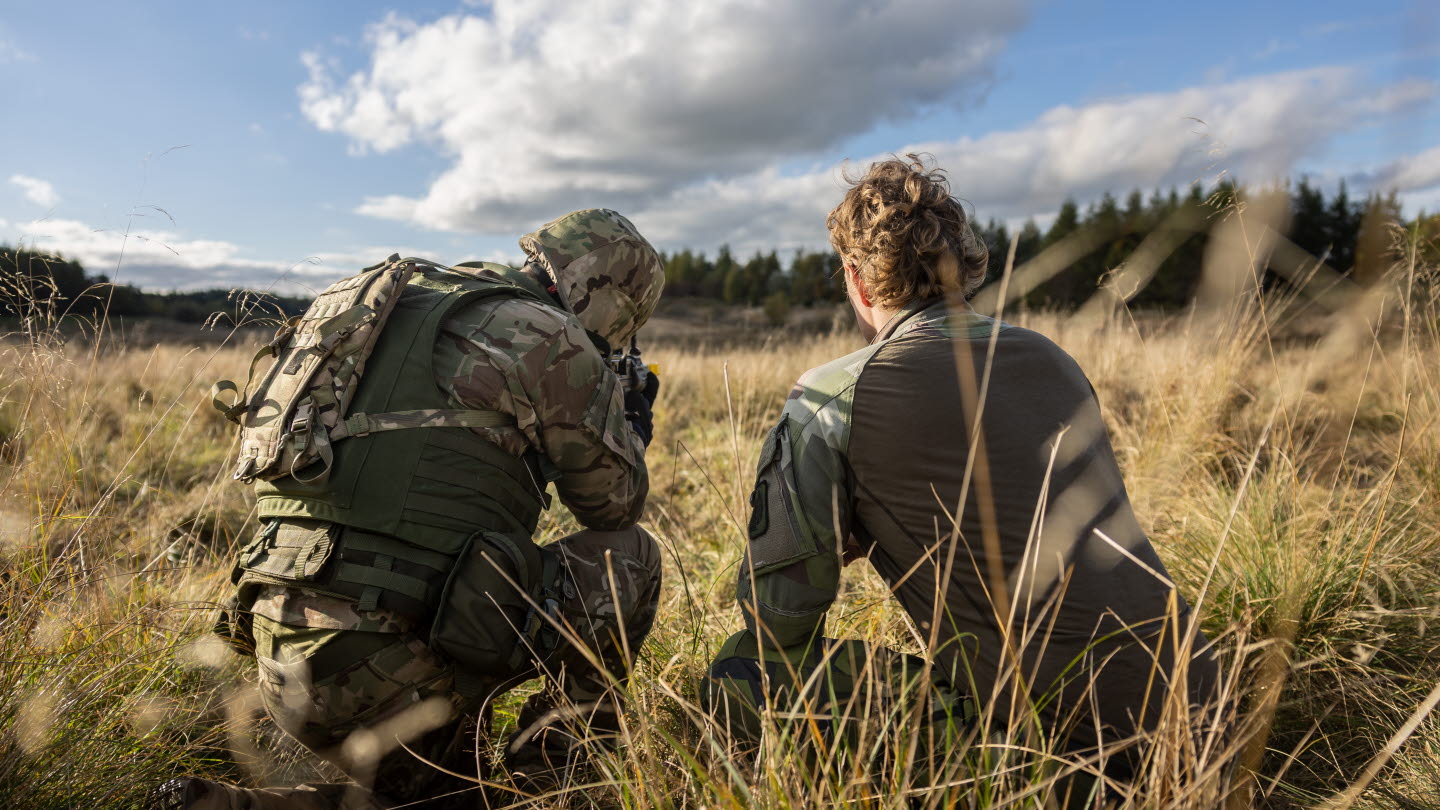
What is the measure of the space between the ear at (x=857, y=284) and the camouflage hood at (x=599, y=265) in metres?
0.93

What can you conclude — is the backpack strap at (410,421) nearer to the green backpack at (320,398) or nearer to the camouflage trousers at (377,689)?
the green backpack at (320,398)

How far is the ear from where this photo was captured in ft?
6.63

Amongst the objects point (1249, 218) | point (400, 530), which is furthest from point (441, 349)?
point (1249, 218)

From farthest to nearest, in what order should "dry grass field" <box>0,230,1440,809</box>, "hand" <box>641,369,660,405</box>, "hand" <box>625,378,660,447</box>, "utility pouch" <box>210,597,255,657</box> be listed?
"hand" <box>641,369,660,405</box> < "hand" <box>625,378,660,447</box> < "utility pouch" <box>210,597,255,657</box> < "dry grass field" <box>0,230,1440,809</box>

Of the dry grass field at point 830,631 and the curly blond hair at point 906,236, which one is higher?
the curly blond hair at point 906,236

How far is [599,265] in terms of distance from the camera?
104 inches

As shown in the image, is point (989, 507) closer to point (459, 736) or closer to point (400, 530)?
point (400, 530)

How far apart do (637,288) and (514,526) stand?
103 cm

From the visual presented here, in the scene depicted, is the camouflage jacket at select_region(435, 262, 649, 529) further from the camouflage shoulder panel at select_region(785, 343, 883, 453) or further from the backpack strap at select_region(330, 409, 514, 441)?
the camouflage shoulder panel at select_region(785, 343, 883, 453)

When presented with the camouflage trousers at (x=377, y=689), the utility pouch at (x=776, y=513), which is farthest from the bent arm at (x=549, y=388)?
the utility pouch at (x=776, y=513)

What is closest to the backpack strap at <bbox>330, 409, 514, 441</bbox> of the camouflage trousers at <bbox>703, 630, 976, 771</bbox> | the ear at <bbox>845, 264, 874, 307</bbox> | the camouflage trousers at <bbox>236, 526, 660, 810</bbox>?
the camouflage trousers at <bbox>236, 526, 660, 810</bbox>

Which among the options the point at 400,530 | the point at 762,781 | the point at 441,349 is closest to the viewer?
the point at 762,781

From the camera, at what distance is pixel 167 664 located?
2.19 metres

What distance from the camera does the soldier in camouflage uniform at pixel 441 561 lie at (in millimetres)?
1913
